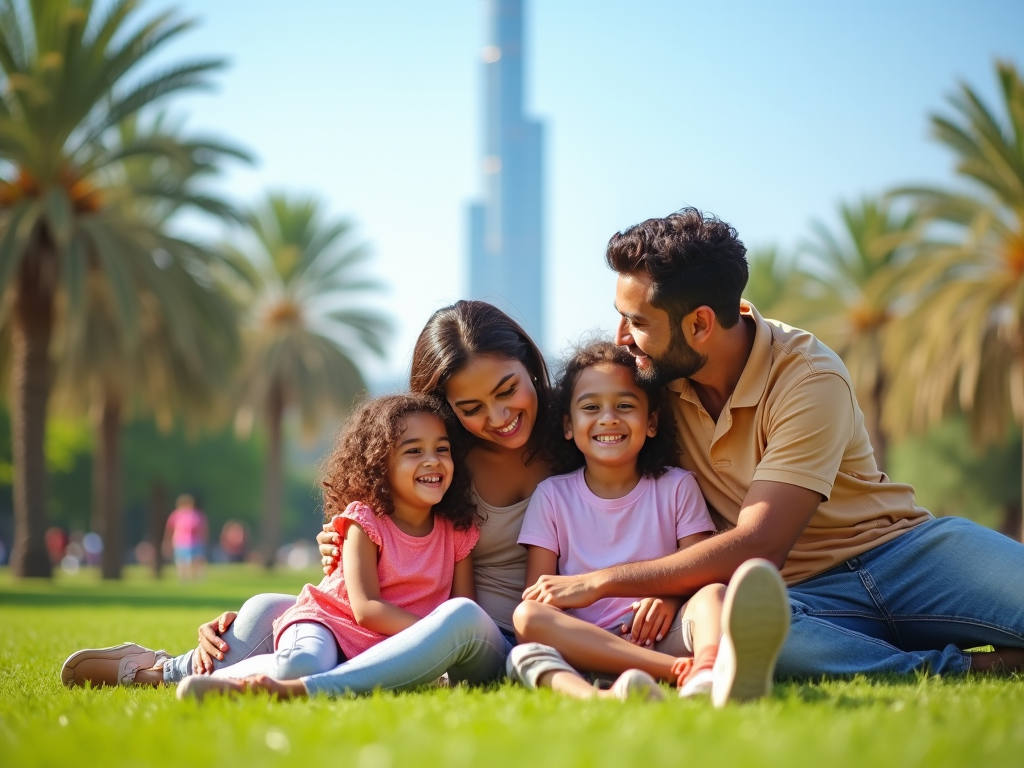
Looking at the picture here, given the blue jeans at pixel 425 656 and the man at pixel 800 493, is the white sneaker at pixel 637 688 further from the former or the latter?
the blue jeans at pixel 425 656

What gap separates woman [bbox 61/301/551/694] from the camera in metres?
4.78

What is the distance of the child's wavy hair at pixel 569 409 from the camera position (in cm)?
501

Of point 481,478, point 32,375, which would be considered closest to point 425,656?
point 481,478

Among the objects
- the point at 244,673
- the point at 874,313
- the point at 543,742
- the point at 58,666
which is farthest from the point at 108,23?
the point at 874,313

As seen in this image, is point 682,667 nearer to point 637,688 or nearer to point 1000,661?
point 637,688

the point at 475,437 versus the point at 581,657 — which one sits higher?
the point at 475,437

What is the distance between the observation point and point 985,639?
469 centimetres

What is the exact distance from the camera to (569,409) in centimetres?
514

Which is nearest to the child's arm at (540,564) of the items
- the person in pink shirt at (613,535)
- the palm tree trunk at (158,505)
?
the person in pink shirt at (613,535)

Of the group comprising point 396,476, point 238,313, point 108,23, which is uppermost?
point 108,23

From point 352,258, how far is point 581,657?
29996mm

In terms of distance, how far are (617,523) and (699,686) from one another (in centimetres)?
125

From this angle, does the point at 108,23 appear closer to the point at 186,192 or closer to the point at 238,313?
the point at 186,192

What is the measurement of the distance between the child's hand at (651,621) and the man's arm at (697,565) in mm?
63
